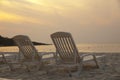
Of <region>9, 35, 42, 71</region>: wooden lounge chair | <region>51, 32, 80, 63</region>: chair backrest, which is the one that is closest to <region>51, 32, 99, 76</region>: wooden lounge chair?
<region>51, 32, 80, 63</region>: chair backrest

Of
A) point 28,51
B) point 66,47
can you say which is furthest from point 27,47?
point 66,47

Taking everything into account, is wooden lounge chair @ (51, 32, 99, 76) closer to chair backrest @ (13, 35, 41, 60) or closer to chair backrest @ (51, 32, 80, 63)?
chair backrest @ (51, 32, 80, 63)

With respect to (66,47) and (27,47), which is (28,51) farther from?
(66,47)

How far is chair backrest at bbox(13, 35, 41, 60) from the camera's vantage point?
7945mm

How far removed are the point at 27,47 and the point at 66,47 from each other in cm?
119

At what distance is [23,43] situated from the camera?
820cm

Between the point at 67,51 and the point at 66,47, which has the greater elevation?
the point at 66,47

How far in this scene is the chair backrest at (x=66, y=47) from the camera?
7398mm

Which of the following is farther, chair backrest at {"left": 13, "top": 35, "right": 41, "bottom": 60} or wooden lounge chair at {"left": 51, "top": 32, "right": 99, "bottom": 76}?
chair backrest at {"left": 13, "top": 35, "right": 41, "bottom": 60}

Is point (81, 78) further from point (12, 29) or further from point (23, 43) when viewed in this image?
point (12, 29)

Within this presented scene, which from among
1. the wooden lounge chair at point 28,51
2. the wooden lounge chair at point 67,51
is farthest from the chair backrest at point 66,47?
the wooden lounge chair at point 28,51

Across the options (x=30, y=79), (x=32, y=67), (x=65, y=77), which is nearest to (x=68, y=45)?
(x=65, y=77)

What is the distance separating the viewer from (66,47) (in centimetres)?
760

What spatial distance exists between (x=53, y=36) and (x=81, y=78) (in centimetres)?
132
